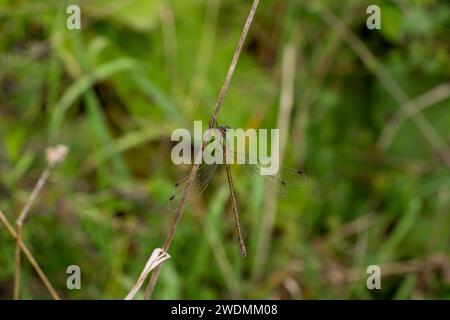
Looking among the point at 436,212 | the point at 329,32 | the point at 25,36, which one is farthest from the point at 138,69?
the point at 436,212

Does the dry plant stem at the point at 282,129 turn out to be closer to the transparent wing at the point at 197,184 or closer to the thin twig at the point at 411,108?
the thin twig at the point at 411,108

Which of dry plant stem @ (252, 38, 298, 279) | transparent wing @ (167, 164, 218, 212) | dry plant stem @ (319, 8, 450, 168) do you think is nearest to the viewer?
transparent wing @ (167, 164, 218, 212)

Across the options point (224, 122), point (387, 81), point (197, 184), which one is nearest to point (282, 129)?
point (224, 122)

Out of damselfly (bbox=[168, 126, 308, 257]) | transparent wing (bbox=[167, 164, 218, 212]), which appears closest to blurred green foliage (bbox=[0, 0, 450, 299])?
→ damselfly (bbox=[168, 126, 308, 257])

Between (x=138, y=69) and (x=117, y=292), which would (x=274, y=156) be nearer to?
(x=138, y=69)

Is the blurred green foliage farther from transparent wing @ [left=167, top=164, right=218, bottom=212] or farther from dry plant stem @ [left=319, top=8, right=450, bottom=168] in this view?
transparent wing @ [left=167, top=164, right=218, bottom=212]
